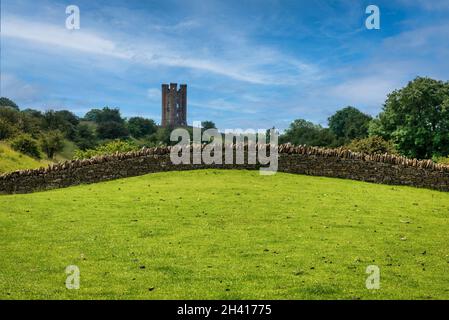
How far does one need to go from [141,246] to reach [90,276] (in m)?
2.77

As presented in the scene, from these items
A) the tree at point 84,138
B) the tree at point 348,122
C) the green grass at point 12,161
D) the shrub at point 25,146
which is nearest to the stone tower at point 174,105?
the tree at point 348,122

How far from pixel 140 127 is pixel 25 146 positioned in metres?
61.9

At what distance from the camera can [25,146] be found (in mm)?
52656

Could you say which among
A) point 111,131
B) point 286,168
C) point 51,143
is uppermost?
point 111,131

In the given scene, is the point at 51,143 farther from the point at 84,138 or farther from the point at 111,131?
the point at 111,131

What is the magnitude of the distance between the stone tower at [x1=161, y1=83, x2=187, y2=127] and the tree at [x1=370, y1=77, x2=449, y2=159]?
5339 inches

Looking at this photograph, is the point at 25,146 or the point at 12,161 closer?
the point at 12,161

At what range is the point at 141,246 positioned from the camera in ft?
45.8

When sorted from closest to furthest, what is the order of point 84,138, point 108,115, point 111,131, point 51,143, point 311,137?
1. point 51,143
2. point 84,138
3. point 311,137
4. point 111,131
5. point 108,115

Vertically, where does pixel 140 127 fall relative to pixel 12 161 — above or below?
above

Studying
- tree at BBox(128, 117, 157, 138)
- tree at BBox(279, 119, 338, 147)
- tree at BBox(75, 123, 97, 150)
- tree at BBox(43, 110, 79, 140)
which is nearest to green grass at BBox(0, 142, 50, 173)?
tree at BBox(75, 123, 97, 150)

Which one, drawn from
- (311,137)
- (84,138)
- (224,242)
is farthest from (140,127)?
(224,242)
